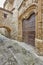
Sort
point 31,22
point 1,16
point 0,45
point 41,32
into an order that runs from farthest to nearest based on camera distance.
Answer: point 1,16
point 31,22
point 41,32
point 0,45

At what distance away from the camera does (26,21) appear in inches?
266

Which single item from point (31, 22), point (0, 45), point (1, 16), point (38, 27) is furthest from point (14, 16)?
point (0, 45)

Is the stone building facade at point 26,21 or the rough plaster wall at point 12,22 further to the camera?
the rough plaster wall at point 12,22

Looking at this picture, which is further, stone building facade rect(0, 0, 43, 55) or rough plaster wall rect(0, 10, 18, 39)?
rough plaster wall rect(0, 10, 18, 39)

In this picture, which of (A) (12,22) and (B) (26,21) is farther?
(A) (12,22)

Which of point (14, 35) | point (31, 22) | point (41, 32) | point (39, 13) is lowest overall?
point (14, 35)

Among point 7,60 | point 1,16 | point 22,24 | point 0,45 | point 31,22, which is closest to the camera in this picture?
point 7,60

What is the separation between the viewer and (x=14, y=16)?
27.5 feet

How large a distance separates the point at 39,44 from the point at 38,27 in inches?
28.1

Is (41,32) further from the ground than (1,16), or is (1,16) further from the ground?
(1,16)

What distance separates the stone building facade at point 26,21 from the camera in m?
4.67

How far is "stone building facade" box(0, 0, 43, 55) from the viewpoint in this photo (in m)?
4.67

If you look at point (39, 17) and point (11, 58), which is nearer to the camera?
point (11, 58)

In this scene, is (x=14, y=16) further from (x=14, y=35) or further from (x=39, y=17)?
(x=39, y=17)
